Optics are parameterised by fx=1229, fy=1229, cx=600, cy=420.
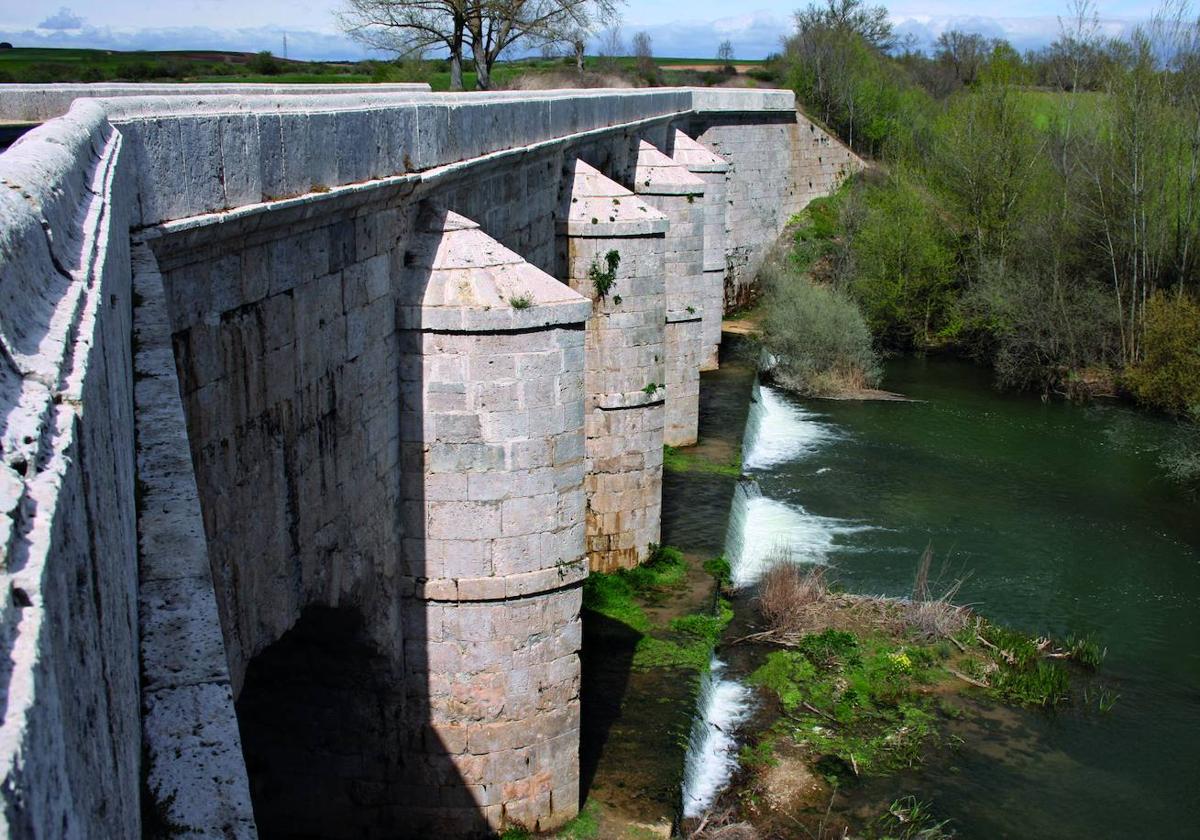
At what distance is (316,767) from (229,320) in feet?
11.7

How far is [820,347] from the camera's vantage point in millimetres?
20156

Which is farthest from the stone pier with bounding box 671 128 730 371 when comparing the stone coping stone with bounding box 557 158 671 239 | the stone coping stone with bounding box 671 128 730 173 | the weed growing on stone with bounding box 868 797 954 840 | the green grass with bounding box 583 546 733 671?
the weed growing on stone with bounding box 868 797 954 840

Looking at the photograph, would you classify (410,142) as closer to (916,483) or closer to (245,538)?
(245,538)

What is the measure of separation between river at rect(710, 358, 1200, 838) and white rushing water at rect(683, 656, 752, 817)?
4.32ft

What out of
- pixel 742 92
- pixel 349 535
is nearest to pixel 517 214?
pixel 349 535

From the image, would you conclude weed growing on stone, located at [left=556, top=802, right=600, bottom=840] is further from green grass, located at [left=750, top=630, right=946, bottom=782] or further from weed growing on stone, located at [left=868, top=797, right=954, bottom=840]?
green grass, located at [left=750, top=630, right=946, bottom=782]

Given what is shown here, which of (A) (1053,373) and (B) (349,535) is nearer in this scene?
(B) (349,535)

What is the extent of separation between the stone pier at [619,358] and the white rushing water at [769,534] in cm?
121

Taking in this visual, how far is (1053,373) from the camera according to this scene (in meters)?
20.8

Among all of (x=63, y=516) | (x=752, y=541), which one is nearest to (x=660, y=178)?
(x=752, y=541)

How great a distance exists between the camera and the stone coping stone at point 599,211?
1141cm

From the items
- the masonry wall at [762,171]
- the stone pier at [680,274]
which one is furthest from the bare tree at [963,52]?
the stone pier at [680,274]

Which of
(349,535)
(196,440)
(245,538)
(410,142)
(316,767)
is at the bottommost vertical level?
(316,767)

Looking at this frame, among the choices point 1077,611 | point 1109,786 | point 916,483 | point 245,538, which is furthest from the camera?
point 916,483
